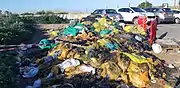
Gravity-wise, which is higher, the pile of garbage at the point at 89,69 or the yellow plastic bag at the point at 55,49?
the yellow plastic bag at the point at 55,49

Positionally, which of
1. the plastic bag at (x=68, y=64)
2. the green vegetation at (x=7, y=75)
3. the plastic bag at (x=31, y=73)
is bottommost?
the plastic bag at (x=31, y=73)

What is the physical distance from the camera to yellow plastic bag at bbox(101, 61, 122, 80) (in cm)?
1125

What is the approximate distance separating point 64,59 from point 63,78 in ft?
6.49

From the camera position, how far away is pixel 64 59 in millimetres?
12750

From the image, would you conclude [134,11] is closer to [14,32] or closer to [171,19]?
[171,19]

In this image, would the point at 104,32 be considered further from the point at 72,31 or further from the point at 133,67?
the point at 133,67

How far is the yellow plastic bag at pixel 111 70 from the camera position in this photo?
11.3 m

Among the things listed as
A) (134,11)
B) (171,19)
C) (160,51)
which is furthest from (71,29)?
(171,19)

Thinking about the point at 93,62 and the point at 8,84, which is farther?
the point at 93,62

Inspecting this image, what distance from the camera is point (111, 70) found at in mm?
11461

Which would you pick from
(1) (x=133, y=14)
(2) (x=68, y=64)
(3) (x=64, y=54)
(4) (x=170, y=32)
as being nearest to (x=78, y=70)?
(2) (x=68, y=64)

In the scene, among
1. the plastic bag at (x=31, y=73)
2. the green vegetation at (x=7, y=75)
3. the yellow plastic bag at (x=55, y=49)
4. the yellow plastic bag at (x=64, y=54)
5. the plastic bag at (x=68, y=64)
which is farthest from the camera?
the yellow plastic bag at (x=55, y=49)

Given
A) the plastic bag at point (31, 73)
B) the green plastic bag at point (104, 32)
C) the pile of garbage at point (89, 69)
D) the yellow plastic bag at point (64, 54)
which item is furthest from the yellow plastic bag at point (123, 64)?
the green plastic bag at point (104, 32)

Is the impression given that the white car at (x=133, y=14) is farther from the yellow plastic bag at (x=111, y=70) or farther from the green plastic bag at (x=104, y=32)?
the yellow plastic bag at (x=111, y=70)
